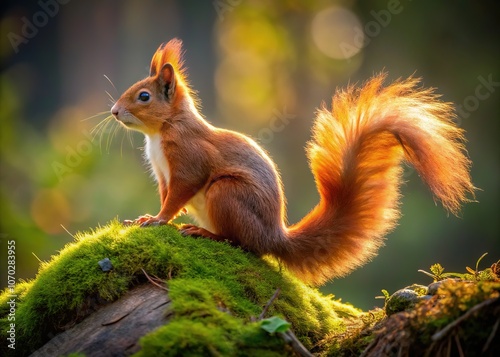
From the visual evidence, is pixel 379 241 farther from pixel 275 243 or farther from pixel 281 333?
pixel 281 333

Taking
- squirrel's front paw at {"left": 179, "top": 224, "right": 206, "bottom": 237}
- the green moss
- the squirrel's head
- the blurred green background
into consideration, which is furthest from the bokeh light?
the green moss

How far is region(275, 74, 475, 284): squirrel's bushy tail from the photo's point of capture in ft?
8.78

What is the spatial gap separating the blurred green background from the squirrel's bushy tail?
13.3 feet

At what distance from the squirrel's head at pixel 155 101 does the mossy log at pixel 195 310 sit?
0.72m

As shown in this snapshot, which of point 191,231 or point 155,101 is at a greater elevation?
point 155,101

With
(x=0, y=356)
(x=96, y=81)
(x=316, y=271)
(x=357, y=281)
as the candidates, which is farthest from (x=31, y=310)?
(x=96, y=81)

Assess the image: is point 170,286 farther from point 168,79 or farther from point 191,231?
point 168,79

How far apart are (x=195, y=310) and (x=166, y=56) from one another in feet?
6.01

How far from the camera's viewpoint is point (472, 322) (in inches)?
67.2

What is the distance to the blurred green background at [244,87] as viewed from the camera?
6.52 metres

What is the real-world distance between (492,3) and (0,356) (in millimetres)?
8915

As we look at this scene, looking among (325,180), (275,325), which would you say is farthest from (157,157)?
(275,325)

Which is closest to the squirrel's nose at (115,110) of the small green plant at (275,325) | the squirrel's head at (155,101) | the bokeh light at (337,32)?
the squirrel's head at (155,101)

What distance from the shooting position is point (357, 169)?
9.14 ft
